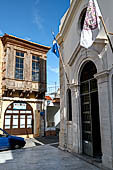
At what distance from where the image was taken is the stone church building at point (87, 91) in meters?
5.37

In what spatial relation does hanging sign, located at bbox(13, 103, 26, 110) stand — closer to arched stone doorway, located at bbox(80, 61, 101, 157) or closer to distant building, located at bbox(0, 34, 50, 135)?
distant building, located at bbox(0, 34, 50, 135)

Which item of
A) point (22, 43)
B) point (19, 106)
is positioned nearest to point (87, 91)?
point (19, 106)

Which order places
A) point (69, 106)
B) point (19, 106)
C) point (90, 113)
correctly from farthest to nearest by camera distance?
point (19, 106) → point (69, 106) → point (90, 113)

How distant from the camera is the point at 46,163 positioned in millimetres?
6102

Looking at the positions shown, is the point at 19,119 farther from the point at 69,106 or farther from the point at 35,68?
the point at 69,106

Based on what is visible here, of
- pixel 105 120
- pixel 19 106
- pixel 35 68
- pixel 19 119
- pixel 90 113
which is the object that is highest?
pixel 35 68

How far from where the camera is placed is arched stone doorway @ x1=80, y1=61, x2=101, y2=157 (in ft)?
21.5

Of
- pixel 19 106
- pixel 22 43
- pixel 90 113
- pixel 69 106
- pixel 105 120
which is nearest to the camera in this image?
pixel 105 120

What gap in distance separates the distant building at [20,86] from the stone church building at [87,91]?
21.3 ft

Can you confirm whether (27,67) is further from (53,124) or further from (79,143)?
(79,143)

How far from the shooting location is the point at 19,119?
14688mm

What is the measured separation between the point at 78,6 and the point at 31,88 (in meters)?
9.34

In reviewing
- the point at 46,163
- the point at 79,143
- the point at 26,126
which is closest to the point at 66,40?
the point at 79,143

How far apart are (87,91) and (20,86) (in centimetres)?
901
